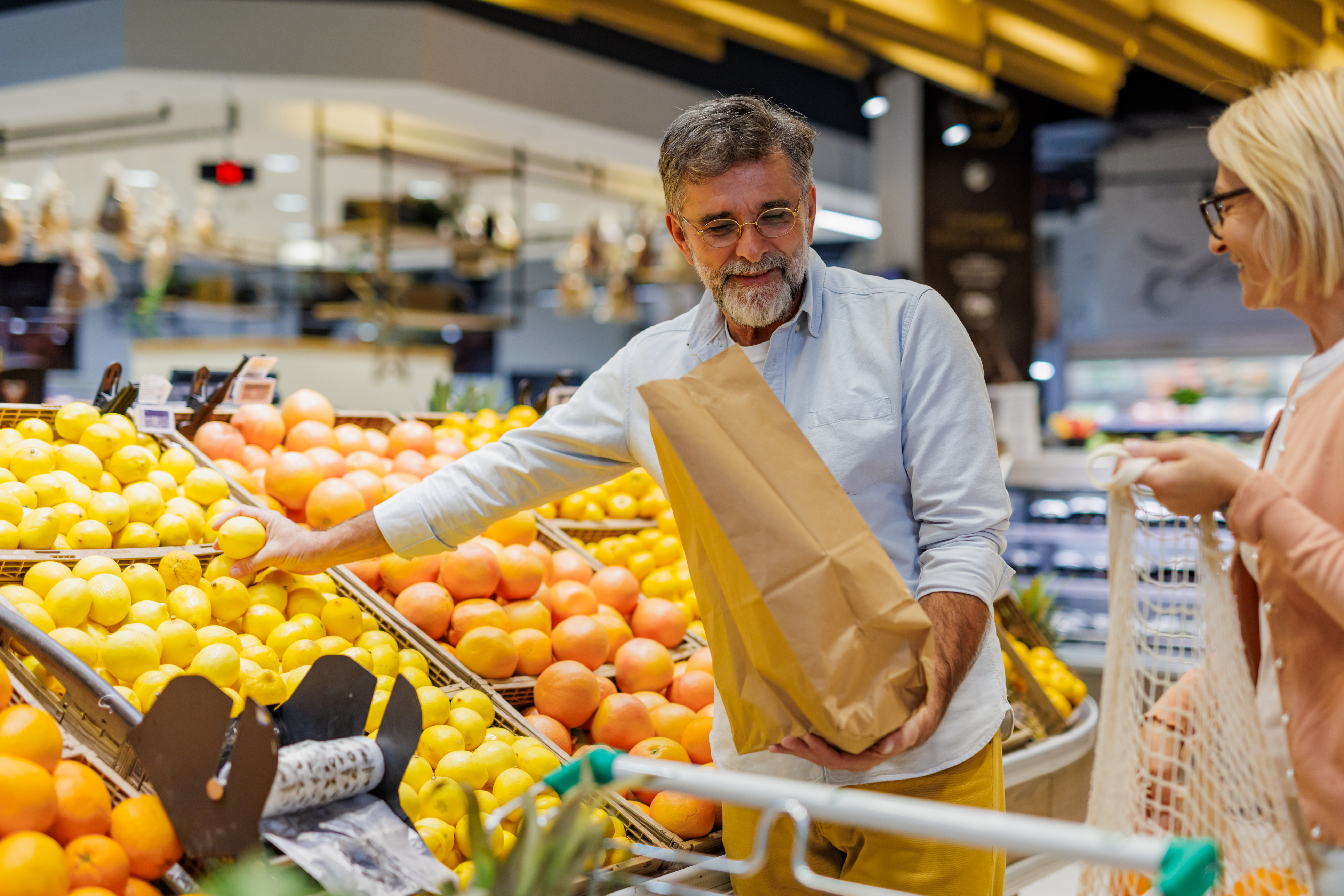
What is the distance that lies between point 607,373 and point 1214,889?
1.16 m

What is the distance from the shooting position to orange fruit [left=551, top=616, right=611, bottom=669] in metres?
2.27

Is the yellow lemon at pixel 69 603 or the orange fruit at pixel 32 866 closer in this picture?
the orange fruit at pixel 32 866

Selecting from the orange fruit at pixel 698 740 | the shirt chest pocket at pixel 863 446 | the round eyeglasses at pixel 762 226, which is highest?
the round eyeglasses at pixel 762 226

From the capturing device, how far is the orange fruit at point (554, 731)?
2.04 metres

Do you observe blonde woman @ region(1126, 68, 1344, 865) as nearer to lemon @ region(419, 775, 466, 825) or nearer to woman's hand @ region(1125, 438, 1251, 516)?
woman's hand @ region(1125, 438, 1251, 516)

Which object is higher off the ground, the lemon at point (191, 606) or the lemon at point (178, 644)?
the lemon at point (191, 606)

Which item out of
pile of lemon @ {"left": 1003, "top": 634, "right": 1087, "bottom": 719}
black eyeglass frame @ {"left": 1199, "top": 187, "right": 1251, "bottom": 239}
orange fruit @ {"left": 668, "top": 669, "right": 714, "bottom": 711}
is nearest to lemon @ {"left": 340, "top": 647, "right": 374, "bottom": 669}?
orange fruit @ {"left": 668, "top": 669, "right": 714, "bottom": 711}

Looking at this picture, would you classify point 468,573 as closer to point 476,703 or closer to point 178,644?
point 476,703

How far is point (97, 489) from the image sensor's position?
2240 mm

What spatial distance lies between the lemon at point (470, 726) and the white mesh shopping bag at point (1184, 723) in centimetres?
98

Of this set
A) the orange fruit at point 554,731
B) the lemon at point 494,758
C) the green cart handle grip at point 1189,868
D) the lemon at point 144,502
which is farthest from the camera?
the lemon at point 144,502

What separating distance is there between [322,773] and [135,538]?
0.95m

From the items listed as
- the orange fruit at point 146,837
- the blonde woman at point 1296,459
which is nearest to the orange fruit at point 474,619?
the orange fruit at point 146,837

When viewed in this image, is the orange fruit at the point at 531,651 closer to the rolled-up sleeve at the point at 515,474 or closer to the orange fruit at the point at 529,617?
the orange fruit at the point at 529,617
